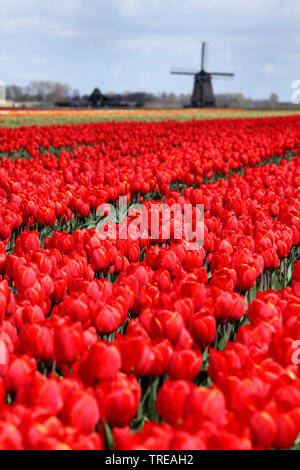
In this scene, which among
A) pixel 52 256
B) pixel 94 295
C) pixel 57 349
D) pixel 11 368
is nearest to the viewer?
pixel 11 368

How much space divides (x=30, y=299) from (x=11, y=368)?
83 cm

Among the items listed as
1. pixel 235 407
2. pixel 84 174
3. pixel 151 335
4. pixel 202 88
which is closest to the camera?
pixel 235 407

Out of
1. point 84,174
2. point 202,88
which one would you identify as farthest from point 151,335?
point 202,88

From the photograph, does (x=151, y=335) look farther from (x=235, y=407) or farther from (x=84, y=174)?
(x=84, y=174)

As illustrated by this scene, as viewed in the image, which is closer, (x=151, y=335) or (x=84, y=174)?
(x=151, y=335)

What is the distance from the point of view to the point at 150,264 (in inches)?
145

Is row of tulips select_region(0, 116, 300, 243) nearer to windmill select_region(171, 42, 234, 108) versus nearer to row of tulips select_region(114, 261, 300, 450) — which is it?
row of tulips select_region(114, 261, 300, 450)

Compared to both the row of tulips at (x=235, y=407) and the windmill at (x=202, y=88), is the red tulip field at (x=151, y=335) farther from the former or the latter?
the windmill at (x=202, y=88)

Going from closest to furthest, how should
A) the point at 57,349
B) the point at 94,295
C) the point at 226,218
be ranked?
the point at 57,349
the point at 94,295
the point at 226,218

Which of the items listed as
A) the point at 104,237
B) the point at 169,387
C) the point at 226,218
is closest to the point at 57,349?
the point at 169,387

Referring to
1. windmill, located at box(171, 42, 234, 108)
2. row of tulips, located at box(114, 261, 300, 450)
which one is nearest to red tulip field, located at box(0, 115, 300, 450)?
row of tulips, located at box(114, 261, 300, 450)

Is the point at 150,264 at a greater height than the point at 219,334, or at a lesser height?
greater

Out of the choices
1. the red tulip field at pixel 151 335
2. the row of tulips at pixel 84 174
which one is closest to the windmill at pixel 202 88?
the row of tulips at pixel 84 174
